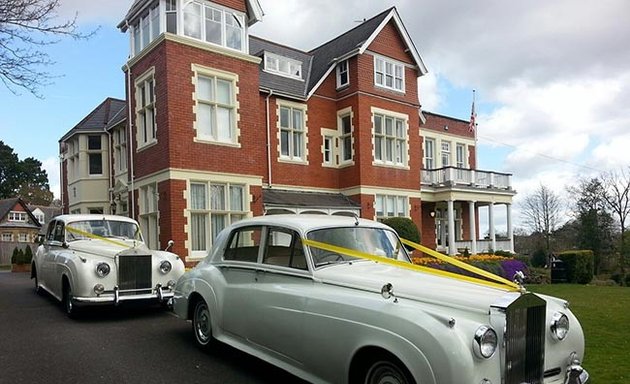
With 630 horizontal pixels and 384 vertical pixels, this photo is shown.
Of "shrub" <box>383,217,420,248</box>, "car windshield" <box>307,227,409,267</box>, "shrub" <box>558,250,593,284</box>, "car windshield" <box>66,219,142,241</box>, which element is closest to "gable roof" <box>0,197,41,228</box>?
"shrub" <box>383,217,420,248</box>

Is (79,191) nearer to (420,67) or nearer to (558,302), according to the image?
(420,67)

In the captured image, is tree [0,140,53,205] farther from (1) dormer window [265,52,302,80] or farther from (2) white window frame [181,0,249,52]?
(2) white window frame [181,0,249,52]

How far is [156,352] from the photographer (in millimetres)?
6402

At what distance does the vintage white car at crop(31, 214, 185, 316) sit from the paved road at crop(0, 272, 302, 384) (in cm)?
43

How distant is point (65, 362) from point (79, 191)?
1828 cm

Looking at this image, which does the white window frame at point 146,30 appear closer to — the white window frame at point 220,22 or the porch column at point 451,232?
the white window frame at point 220,22

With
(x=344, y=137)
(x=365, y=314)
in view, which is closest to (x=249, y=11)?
(x=344, y=137)

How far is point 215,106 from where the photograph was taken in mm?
16016

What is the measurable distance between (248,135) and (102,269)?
9075 mm

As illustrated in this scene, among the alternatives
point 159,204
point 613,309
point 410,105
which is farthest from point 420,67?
point 613,309

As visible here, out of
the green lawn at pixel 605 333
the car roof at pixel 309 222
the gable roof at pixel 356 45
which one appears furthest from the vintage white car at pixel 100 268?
the gable roof at pixel 356 45

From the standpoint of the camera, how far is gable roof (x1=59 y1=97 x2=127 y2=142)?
2233 centimetres

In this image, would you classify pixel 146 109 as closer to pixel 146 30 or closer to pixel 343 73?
pixel 146 30

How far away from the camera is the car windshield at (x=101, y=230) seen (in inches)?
388
